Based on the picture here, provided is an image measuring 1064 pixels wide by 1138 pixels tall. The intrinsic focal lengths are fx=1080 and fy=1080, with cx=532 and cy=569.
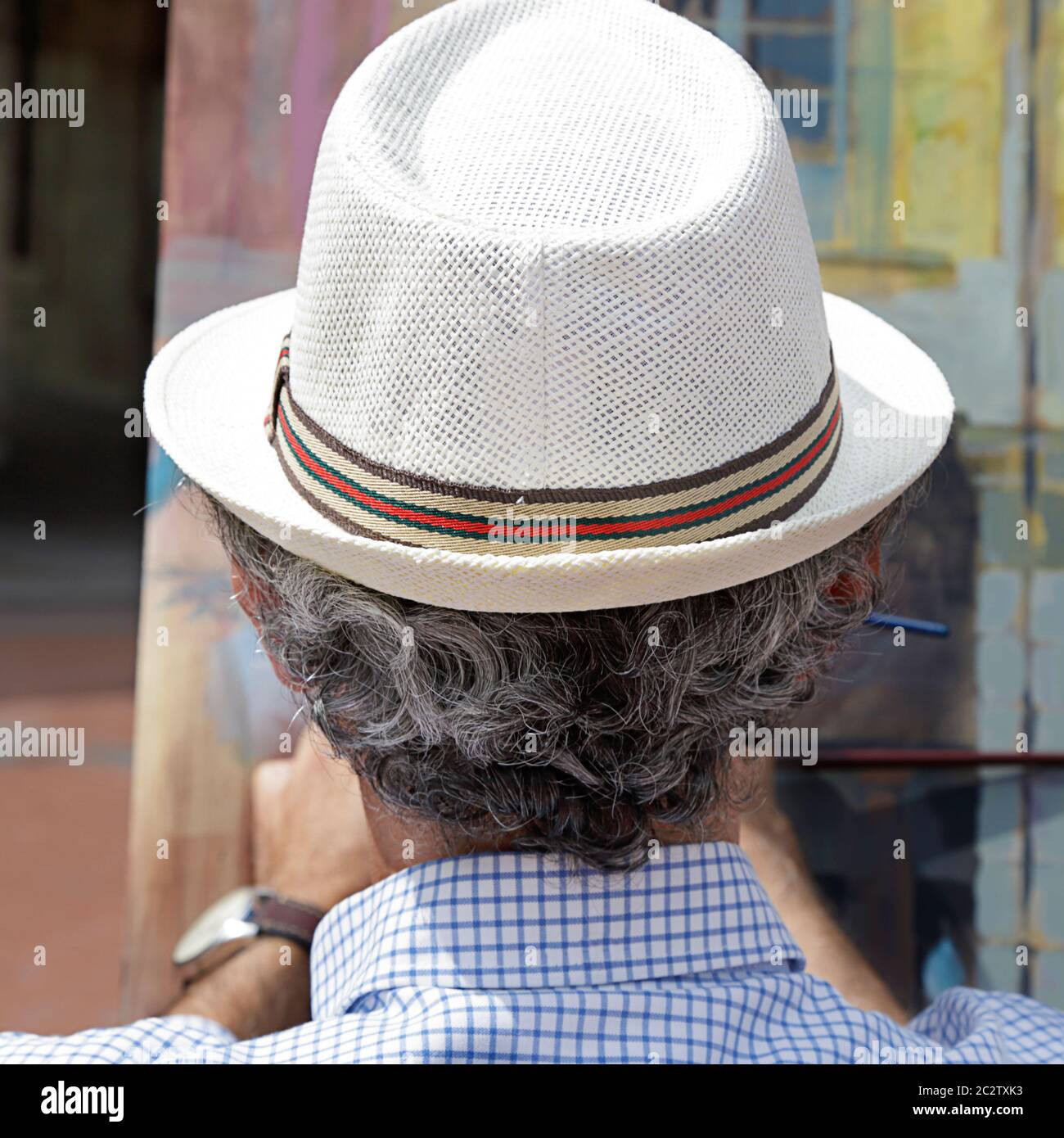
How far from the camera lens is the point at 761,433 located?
76cm

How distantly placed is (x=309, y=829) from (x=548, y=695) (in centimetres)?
90

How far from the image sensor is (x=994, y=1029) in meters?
0.87

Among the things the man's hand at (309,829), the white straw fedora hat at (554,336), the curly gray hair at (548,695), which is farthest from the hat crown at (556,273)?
the man's hand at (309,829)

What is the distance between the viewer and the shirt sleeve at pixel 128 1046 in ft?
2.43

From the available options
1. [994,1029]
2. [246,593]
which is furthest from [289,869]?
[994,1029]

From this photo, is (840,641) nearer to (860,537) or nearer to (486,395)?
(860,537)

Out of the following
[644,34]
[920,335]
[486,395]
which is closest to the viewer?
[486,395]

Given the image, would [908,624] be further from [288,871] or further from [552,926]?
[288,871]

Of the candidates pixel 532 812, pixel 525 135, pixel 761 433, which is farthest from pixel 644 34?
pixel 532 812

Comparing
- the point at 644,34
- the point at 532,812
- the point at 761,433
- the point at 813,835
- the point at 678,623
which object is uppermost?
the point at 644,34

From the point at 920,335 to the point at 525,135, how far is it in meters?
0.88

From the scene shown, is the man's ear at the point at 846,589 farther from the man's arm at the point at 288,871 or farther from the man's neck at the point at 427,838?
the man's arm at the point at 288,871

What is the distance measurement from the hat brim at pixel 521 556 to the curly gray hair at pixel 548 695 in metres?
0.03

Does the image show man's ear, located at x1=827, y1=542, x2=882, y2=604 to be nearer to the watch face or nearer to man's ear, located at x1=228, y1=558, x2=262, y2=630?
man's ear, located at x1=228, y1=558, x2=262, y2=630
